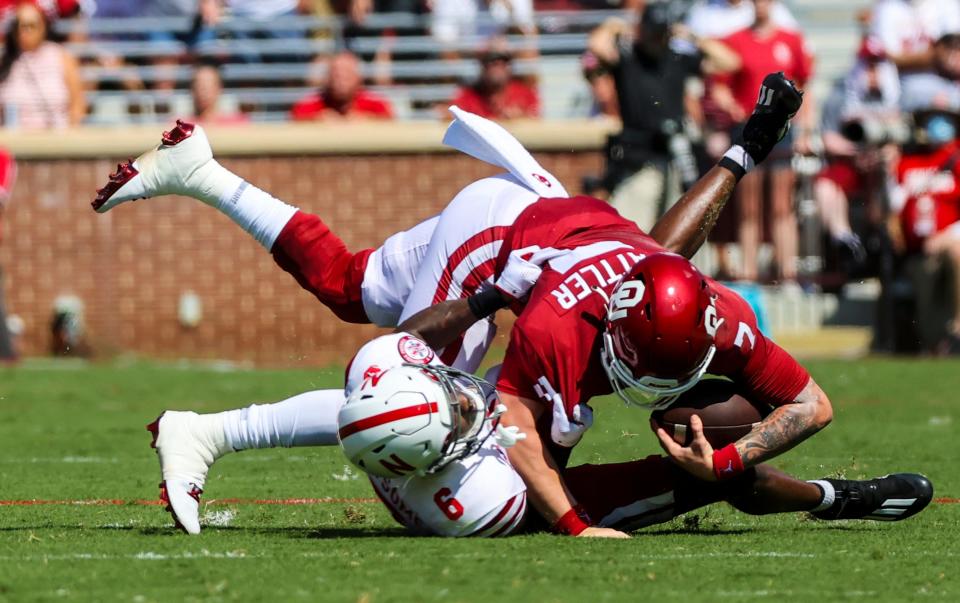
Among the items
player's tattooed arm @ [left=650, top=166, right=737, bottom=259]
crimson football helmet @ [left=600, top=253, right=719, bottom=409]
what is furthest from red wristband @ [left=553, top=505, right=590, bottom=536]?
player's tattooed arm @ [left=650, top=166, right=737, bottom=259]

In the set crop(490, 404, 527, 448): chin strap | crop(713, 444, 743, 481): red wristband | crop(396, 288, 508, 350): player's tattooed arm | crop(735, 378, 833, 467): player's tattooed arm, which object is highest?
crop(396, 288, 508, 350): player's tattooed arm

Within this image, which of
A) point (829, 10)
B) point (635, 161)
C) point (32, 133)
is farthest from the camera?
point (829, 10)

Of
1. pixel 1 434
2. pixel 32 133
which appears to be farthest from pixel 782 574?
pixel 32 133

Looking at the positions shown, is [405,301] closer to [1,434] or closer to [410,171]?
[1,434]

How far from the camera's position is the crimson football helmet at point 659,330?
16.8 feet

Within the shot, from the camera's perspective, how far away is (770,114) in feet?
21.5

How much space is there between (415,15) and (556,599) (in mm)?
10824

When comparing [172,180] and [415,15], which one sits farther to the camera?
[415,15]

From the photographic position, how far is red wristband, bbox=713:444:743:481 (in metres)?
5.33

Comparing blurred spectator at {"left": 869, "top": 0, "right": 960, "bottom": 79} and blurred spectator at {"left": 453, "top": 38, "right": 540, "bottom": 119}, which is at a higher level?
blurred spectator at {"left": 869, "top": 0, "right": 960, "bottom": 79}

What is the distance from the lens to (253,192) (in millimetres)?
6488

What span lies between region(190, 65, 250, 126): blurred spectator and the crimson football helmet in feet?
30.7

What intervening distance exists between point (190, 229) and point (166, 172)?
26.3 feet

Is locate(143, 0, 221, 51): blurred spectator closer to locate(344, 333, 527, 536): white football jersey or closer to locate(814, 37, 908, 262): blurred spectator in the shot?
locate(814, 37, 908, 262): blurred spectator
